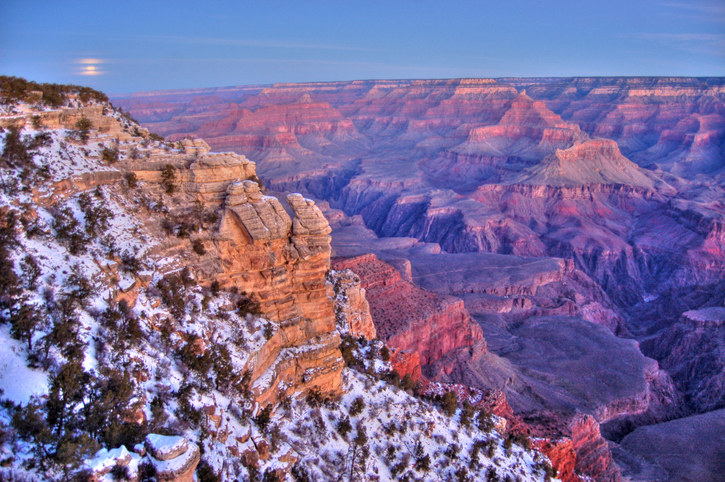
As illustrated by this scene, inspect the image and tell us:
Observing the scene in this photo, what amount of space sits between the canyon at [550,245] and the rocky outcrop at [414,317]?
0.64ft

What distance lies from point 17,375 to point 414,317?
3488 cm

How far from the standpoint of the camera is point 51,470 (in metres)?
7.98

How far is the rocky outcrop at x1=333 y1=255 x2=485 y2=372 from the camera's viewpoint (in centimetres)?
4059

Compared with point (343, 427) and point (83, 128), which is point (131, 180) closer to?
point (83, 128)

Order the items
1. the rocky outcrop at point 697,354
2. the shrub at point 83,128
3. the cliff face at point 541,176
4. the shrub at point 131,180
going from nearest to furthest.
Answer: the shrub at point 131,180 < the shrub at point 83,128 < the rocky outcrop at point 697,354 < the cliff face at point 541,176

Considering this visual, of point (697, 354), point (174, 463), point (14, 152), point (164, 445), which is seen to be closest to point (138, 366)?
point (164, 445)

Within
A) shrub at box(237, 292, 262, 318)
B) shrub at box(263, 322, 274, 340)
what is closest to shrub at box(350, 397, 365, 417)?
shrub at box(263, 322, 274, 340)

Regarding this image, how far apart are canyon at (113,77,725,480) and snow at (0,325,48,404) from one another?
76.8 feet

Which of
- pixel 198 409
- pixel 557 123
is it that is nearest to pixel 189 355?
pixel 198 409

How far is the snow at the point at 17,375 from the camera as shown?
9.14m

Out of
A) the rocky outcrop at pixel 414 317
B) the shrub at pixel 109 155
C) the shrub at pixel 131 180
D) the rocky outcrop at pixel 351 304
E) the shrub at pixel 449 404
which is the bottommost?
the rocky outcrop at pixel 414 317

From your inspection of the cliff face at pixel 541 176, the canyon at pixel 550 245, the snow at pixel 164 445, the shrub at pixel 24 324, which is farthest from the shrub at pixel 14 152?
the cliff face at pixel 541 176

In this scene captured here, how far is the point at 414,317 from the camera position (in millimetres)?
41969

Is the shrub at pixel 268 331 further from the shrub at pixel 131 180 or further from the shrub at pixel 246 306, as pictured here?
the shrub at pixel 131 180
